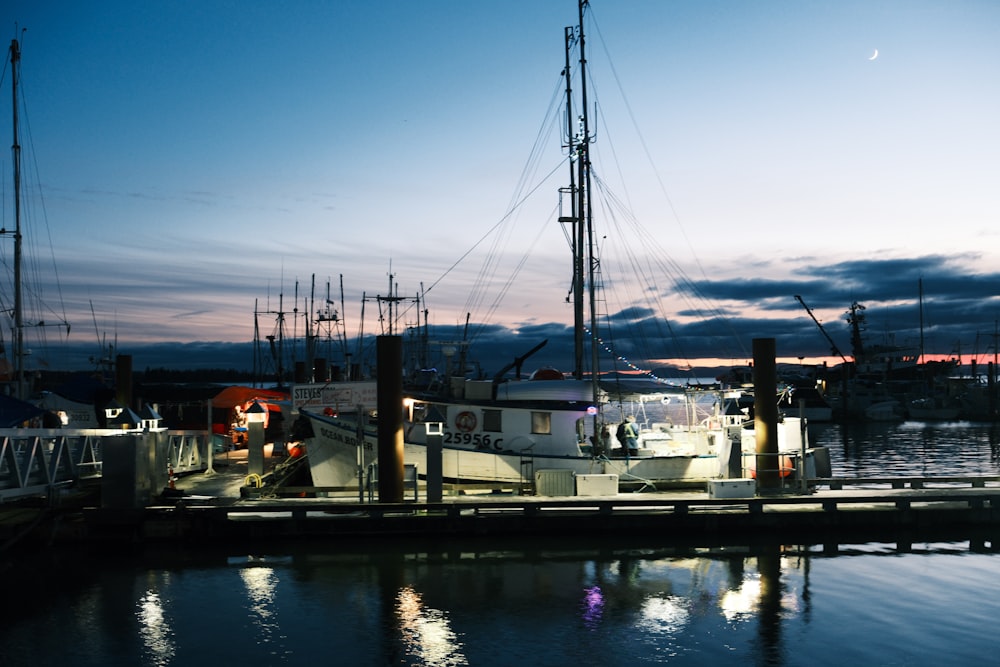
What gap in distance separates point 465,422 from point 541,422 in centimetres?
241

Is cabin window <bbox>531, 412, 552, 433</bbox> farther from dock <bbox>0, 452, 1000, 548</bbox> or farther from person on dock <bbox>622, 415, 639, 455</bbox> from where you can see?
dock <bbox>0, 452, 1000, 548</bbox>

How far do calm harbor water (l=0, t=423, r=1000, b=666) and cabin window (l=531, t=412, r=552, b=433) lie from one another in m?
5.47

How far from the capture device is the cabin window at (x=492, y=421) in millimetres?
26125

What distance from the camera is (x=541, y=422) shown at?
26.0 meters

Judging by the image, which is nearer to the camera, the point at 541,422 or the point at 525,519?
the point at 525,519

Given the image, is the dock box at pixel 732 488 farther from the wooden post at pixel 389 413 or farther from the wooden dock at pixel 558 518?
the wooden post at pixel 389 413

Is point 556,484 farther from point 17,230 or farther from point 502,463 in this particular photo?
point 17,230

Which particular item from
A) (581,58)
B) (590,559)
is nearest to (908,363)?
(581,58)

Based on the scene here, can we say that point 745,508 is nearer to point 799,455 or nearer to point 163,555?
point 799,455

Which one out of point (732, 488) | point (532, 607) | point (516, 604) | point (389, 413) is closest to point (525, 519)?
point (389, 413)

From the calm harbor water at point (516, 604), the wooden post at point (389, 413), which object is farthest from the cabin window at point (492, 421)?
the calm harbor water at point (516, 604)

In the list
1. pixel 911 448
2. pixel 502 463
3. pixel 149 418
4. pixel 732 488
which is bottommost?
pixel 911 448

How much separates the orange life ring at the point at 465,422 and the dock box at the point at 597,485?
4494 mm

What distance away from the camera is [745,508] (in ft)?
71.3
